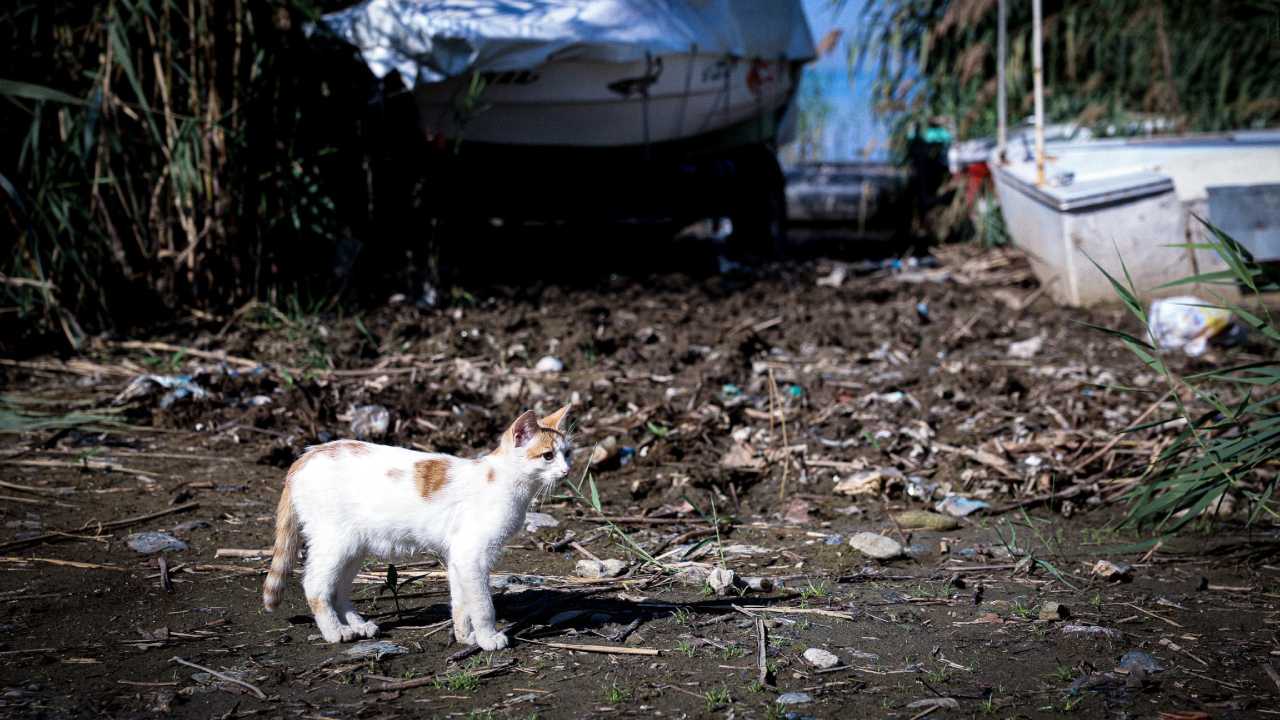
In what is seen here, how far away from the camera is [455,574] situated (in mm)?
2971

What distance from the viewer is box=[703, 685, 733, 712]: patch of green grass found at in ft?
8.77

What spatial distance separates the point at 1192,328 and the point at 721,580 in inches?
171

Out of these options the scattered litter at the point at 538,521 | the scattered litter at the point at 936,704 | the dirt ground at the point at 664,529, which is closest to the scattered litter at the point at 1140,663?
the dirt ground at the point at 664,529

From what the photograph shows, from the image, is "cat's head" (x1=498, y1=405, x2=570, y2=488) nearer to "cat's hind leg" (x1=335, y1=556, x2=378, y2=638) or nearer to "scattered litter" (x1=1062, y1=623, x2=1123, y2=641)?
"cat's hind leg" (x1=335, y1=556, x2=378, y2=638)

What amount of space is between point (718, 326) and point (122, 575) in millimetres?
4167

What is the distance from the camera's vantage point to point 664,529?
414 cm

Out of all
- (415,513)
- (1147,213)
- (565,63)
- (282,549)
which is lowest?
(282,549)

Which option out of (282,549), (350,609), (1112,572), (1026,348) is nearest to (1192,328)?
(1026,348)

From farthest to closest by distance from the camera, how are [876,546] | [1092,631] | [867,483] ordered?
1. [867,483]
2. [876,546]
3. [1092,631]

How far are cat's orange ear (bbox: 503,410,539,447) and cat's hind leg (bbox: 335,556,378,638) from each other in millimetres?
553

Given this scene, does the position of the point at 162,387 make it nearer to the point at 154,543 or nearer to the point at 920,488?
Result: the point at 154,543

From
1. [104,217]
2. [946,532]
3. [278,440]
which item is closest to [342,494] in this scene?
[278,440]

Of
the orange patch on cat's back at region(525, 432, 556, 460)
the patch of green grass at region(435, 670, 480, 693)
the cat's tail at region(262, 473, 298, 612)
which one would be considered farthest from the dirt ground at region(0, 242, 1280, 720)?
the orange patch on cat's back at region(525, 432, 556, 460)

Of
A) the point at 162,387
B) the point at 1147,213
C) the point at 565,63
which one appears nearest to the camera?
the point at 162,387
